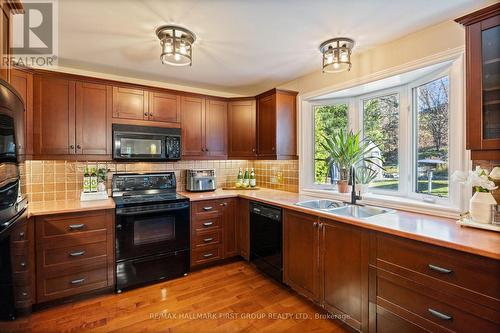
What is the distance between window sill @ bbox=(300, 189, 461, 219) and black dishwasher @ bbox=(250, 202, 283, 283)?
0.68 m

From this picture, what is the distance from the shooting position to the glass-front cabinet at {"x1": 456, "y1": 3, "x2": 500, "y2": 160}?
1.42 m

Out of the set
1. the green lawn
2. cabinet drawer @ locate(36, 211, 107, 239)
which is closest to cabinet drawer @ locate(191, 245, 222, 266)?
cabinet drawer @ locate(36, 211, 107, 239)

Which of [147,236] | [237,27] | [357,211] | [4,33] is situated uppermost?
[237,27]

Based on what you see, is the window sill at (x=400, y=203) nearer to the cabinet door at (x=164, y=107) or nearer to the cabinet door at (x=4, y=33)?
the cabinet door at (x=164, y=107)

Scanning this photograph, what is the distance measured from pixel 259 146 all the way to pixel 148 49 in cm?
168

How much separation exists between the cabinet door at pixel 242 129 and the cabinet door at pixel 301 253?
4.17ft

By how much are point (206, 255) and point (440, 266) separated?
2.25 metres

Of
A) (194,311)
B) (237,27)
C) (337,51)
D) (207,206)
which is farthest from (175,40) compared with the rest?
(194,311)

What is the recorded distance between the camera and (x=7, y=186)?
96 centimetres

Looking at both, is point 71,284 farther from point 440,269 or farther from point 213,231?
point 440,269

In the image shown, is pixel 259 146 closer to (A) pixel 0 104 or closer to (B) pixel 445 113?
(B) pixel 445 113

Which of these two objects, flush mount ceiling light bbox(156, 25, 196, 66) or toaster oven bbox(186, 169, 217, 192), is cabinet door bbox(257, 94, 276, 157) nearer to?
toaster oven bbox(186, 169, 217, 192)

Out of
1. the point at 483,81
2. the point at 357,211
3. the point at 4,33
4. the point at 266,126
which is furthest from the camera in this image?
the point at 266,126

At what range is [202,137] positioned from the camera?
3271 millimetres
